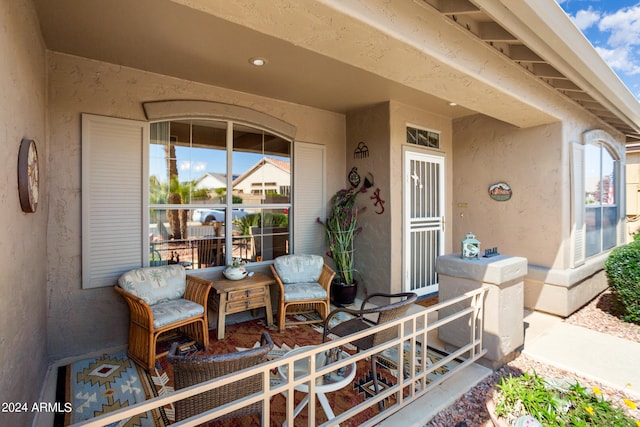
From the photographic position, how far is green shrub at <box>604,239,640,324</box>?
11.9 feet

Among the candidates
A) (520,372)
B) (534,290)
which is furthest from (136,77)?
(534,290)

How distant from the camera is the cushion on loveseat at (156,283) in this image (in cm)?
293

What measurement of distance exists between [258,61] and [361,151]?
2135 mm

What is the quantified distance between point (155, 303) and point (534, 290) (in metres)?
4.74

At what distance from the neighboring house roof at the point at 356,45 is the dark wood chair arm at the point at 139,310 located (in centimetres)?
226

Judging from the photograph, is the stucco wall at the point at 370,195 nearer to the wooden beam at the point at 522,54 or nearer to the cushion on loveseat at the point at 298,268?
the cushion on loveseat at the point at 298,268

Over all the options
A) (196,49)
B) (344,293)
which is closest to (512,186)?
(344,293)

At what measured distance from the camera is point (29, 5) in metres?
2.02

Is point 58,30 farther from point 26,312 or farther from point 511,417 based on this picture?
point 511,417

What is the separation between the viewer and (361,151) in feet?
15.2

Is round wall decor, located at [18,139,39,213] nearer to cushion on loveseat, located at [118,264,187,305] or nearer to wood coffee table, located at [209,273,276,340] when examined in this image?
cushion on loveseat, located at [118,264,187,305]

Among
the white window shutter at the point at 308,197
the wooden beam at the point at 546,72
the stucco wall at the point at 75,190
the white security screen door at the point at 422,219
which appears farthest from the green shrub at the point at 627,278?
the stucco wall at the point at 75,190

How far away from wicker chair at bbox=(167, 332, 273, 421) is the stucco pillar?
6.14 feet

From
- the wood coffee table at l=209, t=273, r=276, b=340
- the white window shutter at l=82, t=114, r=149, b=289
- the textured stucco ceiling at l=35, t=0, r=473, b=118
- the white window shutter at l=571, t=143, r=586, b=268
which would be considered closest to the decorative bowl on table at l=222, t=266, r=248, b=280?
the wood coffee table at l=209, t=273, r=276, b=340
